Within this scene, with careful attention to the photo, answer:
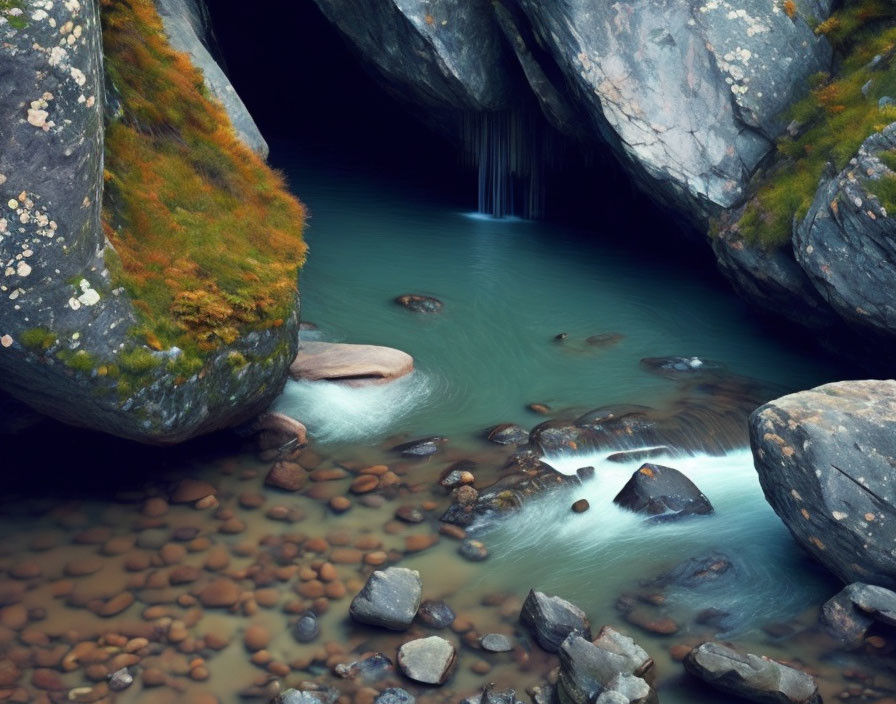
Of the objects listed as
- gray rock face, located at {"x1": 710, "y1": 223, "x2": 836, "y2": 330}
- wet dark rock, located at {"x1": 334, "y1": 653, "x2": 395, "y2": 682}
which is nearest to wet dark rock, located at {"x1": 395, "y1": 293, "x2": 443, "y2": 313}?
gray rock face, located at {"x1": 710, "y1": 223, "x2": 836, "y2": 330}

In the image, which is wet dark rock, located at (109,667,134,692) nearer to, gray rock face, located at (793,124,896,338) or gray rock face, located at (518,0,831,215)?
gray rock face, located at (793,124,896,338)

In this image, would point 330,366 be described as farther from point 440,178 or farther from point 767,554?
point 440,178

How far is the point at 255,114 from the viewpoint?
26.2 metres

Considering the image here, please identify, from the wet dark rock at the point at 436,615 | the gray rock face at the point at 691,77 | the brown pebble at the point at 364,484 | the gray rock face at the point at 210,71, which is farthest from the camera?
the gray rock face at the point at 691,77

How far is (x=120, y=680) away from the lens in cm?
766

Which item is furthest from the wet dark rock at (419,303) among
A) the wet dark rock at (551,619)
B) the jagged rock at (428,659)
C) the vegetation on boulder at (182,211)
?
the jagged rock at (428,659)

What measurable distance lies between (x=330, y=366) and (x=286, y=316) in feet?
6.79

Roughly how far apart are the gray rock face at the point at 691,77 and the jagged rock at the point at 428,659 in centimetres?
872

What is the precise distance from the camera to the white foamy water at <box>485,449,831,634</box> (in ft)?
29.2

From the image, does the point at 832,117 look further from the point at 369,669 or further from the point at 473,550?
the point at 369,669

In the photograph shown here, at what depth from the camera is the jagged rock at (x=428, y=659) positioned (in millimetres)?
7723

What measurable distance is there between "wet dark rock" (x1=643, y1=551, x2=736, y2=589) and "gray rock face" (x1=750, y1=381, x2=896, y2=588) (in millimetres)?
736

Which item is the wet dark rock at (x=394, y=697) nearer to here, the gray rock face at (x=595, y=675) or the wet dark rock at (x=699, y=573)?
the gray rock face at (x=595, y=675)

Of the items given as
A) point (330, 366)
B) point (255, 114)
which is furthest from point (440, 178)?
point (330, 366)
